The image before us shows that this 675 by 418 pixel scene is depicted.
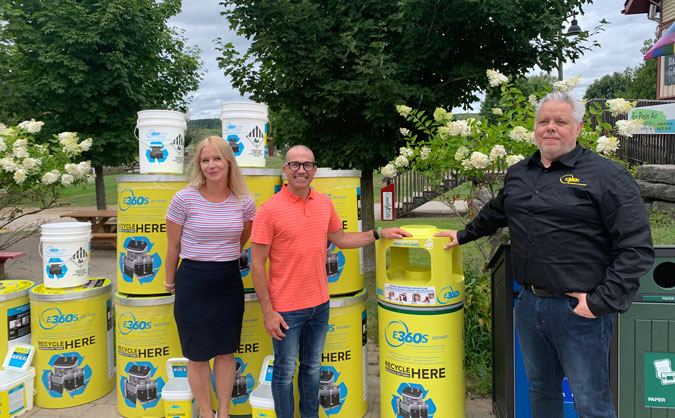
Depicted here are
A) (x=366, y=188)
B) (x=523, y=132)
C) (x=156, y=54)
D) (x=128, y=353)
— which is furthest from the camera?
(x=156, y=54)

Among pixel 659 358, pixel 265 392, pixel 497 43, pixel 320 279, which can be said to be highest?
pixel 497 43

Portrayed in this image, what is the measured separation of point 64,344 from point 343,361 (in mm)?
2158

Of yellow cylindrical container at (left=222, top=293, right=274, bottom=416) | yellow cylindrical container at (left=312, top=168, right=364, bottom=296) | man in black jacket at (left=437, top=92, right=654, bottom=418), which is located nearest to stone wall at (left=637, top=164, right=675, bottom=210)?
yellow cylindrical container at (left=312, top=168, right=364, bottom=296)

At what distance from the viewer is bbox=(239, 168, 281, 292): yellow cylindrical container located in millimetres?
3258

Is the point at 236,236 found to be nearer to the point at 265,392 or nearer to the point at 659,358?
the point at 265,392

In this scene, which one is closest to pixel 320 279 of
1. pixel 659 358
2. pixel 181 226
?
pixel 181 226

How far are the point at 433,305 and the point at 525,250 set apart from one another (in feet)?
2.76

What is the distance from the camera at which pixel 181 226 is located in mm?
2816

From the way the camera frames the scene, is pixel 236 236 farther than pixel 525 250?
Yes

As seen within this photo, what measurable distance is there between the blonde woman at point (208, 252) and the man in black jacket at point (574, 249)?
1.61 m

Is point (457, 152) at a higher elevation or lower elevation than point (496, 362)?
higher

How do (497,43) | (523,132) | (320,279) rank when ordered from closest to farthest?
1. (320,279)
2. (523,132)
3. (497,43)

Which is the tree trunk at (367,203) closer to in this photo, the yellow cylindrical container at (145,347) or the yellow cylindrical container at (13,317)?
the yellow cylindrical container at (145,347)

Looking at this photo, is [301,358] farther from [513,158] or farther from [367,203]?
[367,203]
